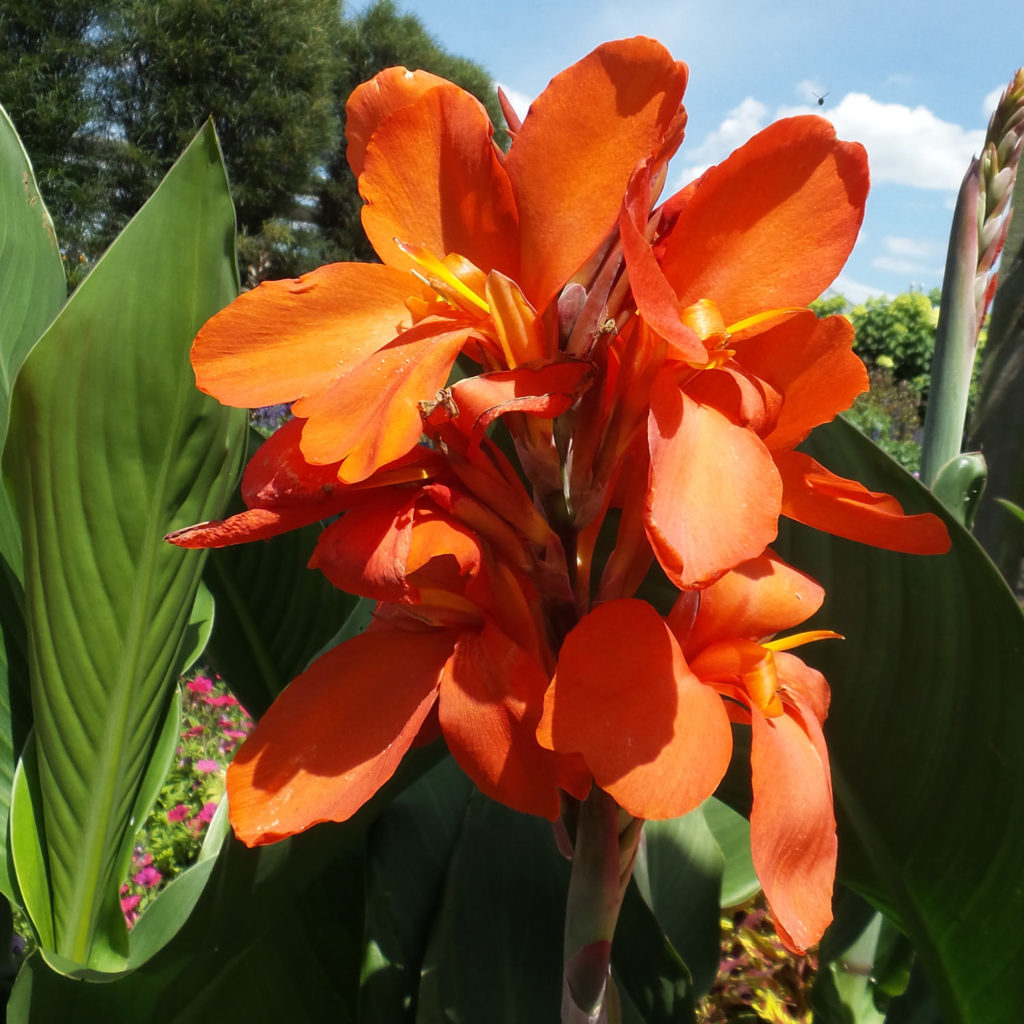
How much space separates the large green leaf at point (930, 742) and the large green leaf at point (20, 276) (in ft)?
2.20

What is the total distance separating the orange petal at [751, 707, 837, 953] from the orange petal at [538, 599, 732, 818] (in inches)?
1.3

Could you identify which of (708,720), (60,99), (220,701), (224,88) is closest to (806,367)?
(708,720)

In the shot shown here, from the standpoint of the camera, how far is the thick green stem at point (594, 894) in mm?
411

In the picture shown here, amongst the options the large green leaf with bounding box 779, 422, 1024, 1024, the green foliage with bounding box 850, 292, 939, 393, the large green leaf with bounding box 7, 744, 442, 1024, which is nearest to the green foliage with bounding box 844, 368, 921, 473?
the green foliage with bounding box 850, 292, 939, 393

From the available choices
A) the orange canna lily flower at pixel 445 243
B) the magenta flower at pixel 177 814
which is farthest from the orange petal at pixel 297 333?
the magenta flower at pixel 177 814

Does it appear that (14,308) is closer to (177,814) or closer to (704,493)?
(704,493)

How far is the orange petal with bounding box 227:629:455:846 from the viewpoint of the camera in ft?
1.20

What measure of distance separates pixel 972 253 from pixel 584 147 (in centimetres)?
45

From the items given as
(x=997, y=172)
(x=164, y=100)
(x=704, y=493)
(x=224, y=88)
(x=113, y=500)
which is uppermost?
(x=224, y=88)

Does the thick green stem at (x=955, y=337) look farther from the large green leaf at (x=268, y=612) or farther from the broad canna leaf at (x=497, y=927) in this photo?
the large green leaf at (x=268, y=612)

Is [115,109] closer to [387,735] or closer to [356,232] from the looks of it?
[356,232]

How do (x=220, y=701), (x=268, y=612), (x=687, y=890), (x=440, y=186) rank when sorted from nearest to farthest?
(x=440, y=186)
(x=687, y=890)
(x=268, y=612)
(x=220, y=701)

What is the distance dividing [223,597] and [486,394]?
0.71 metres

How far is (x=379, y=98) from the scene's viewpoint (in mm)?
450
